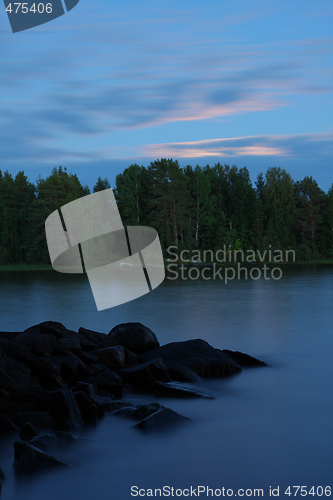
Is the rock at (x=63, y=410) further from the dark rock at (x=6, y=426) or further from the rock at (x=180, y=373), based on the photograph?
the rock at (x=180, y=373)

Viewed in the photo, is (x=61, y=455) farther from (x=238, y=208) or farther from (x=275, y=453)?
(x=238, y=208)

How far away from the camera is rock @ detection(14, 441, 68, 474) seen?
291 inches

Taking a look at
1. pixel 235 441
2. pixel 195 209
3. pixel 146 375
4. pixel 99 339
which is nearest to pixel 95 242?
pixel 195 209

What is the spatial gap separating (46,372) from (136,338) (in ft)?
11.8

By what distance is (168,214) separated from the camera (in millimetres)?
78812

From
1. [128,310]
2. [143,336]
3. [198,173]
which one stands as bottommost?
[128,310]

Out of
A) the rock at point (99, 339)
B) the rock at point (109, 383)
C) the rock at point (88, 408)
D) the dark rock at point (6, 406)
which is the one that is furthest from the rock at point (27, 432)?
the rock at point (99, 339)

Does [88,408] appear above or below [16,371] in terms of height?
below

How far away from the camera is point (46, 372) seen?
10.7 m

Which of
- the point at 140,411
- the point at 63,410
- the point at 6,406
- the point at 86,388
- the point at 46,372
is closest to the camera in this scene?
the point at 63,410

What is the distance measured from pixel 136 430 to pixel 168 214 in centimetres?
7039

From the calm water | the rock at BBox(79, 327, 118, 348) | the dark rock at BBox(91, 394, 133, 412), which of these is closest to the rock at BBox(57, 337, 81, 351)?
the rock at BBox(79, 327, 118, 348)

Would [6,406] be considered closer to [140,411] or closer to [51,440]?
[51,440]

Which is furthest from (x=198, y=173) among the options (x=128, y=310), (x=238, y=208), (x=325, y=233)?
(x=128, y=310)
